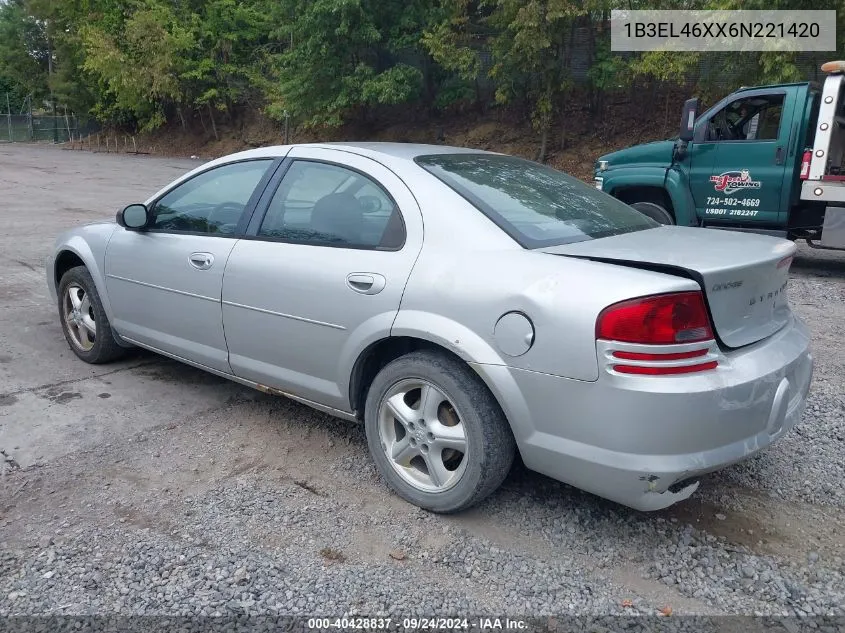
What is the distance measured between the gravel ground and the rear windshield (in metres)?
1.19

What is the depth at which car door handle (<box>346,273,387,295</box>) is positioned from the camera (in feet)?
10.7

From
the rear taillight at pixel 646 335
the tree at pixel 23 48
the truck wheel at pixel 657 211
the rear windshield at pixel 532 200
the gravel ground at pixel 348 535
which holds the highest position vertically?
the tree at pixel 23 48

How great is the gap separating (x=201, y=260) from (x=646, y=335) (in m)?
2.47

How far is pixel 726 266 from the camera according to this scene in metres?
2.82

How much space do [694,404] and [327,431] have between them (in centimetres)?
213

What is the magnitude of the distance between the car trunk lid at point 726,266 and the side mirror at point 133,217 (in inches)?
101

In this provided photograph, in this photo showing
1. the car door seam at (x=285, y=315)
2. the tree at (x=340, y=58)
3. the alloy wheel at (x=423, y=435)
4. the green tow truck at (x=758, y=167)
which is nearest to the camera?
the alloy wheel at (x=423, y=435)

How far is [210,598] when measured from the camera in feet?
8.70

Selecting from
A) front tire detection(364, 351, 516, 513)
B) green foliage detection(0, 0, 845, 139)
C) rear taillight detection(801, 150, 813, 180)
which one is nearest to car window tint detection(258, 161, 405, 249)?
front tire detection(364, 351, 516, 513)

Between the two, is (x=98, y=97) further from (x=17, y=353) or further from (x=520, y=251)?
(x=520, y=251)

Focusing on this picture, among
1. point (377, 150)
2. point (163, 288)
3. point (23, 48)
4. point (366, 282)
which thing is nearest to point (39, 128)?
point (23, 48)

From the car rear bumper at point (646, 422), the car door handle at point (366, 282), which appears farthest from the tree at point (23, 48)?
the car rear bumper at point (646, 422)

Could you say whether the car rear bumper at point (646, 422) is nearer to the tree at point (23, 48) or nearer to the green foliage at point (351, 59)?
the green foliage at point (351, 59)

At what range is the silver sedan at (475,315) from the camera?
2.68 m
